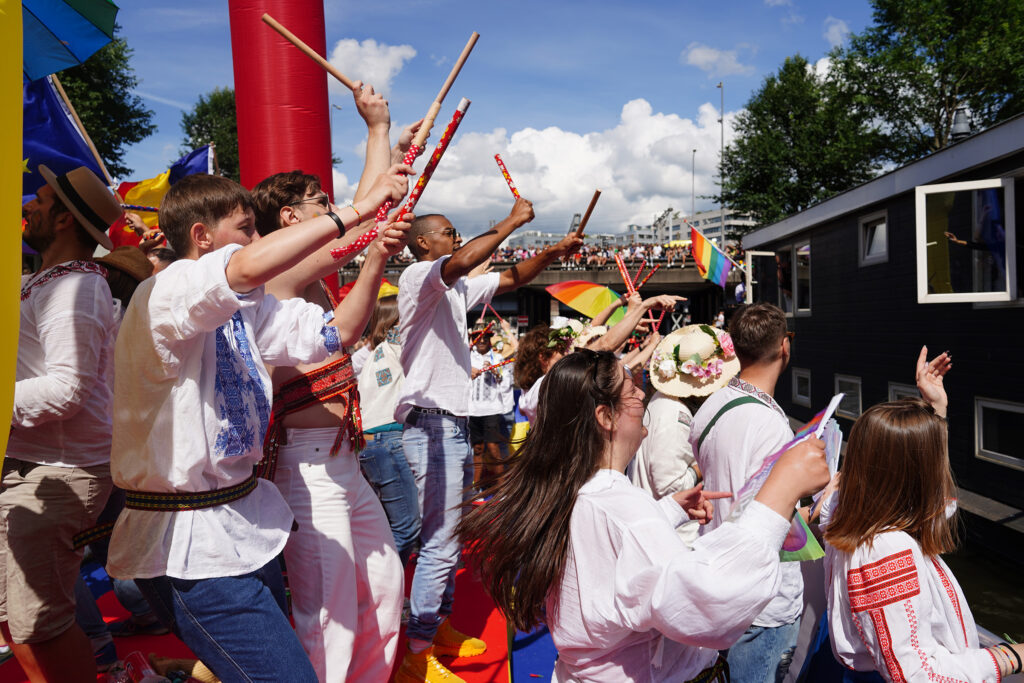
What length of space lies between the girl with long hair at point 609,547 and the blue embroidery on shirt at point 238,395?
0.63 m

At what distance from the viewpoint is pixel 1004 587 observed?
24.3 feet

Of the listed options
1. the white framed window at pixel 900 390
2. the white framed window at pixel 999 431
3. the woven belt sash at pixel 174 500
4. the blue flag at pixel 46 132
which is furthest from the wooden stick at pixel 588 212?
the white framed window at pixel 900 390

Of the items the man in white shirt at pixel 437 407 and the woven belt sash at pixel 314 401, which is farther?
the man in white shirt at pixel 437 407

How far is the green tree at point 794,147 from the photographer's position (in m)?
33.1

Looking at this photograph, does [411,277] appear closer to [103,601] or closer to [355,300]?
[355,300]

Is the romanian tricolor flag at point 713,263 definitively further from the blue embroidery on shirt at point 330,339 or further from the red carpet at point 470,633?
the blue embroidery on shirt at point 330,339

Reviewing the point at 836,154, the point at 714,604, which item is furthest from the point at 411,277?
the point at 836,154

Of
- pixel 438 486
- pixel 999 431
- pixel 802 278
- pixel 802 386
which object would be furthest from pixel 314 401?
pixel 802 386

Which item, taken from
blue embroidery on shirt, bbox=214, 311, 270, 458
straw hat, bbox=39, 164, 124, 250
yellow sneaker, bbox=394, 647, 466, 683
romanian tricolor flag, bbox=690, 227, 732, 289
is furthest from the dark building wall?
straw hat, bbox=39, 164, 124, 250

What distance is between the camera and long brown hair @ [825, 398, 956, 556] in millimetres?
2164

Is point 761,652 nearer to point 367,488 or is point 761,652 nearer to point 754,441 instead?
point 754,441

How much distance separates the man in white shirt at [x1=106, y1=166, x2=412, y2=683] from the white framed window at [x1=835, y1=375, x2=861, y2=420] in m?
11.8

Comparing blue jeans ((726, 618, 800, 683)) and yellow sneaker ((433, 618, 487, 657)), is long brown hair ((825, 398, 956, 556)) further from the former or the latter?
yellow sneaker ((433, 618, 487, 657))

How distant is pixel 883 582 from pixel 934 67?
34.2 meters
